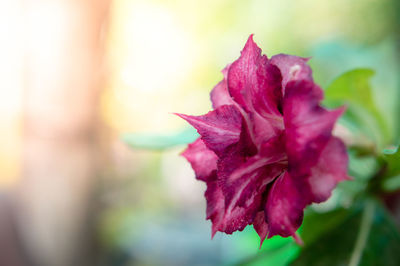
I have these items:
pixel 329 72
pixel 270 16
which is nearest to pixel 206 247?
pixel 270 16

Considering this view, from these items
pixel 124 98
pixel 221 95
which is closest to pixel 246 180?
pixel 221 95

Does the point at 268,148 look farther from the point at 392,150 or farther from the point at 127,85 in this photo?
the point at 127,85

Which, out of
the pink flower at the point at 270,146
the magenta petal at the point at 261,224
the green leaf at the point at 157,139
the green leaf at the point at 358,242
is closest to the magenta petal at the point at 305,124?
the pink flower at the point at 270,146

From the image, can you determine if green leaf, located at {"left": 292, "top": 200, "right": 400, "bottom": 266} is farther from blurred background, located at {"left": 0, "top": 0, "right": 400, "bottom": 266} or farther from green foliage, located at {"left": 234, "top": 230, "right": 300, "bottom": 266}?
blurred background, located at {"left": 0, "top": 0, "right": 400, "bottom": 266}

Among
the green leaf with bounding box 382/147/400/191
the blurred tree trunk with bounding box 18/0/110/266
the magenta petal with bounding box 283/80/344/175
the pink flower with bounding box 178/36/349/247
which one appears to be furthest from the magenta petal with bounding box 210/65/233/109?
the blurred tree trunk with bounding box 18/0/110/266

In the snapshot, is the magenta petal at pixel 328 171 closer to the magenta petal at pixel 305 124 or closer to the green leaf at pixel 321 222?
the magenta petal at pixel 305 124

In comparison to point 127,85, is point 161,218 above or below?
below

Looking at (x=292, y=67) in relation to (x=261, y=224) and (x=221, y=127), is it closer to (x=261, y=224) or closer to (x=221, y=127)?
(x=221, y=127)
